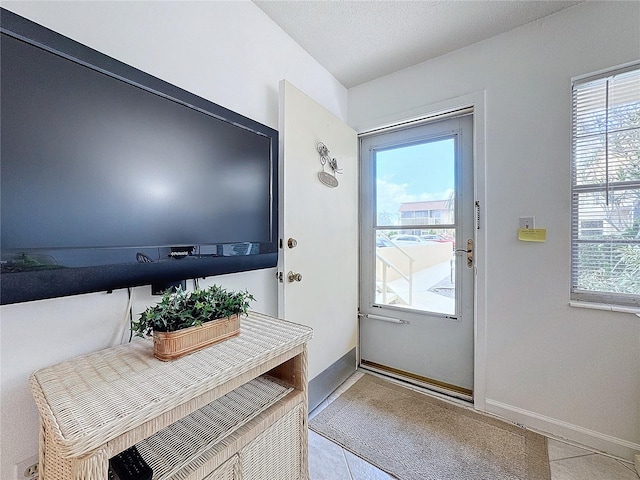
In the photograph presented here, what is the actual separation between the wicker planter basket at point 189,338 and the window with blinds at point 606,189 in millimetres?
1843

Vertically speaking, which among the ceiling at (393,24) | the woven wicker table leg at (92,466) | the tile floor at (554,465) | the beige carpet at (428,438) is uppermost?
the ceiling at (393,24)

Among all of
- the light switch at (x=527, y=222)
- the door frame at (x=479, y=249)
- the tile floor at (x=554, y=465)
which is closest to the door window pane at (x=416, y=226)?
the door frame at (x=479, y=249)

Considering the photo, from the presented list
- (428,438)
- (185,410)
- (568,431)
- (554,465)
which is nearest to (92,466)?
(185,410)

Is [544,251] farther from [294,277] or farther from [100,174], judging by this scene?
[100,174]

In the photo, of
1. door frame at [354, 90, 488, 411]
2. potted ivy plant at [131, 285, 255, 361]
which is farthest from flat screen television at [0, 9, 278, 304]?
door frame at [354, 90, 488, 411]

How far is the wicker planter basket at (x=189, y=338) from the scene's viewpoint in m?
0.85

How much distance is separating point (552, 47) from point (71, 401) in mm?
2578

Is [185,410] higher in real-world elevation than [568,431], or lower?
higher

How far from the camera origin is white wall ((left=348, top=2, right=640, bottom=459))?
142 cm

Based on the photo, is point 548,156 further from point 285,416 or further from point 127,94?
point 127,94

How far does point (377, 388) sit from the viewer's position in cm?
203

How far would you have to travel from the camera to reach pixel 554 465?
1.36 meters

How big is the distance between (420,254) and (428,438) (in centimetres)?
116

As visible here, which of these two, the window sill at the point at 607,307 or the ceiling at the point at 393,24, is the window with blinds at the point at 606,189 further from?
the ceiling at the point at 393,24
